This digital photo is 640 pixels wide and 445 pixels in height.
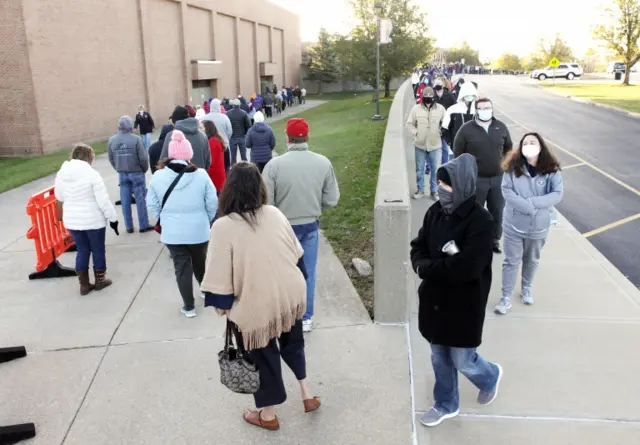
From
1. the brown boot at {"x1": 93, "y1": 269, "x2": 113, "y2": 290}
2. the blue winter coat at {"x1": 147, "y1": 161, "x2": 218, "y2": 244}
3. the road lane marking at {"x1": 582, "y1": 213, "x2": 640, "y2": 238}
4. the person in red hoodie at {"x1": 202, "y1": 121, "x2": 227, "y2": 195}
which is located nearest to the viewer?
the blue winter coat at {"x1": 147, "y1": 161, "x2": 218, "y2": 244}

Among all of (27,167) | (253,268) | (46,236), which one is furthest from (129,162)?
(27,167)

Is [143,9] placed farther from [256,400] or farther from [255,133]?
[256,400]

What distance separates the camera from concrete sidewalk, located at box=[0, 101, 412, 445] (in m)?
4.03

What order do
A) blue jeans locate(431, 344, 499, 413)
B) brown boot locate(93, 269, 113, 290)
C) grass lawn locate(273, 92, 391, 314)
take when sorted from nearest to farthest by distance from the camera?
blue jeans locate(431, 344, 499, 413) < brown boot locate(93, 269, 113, 290) < grass lawn locate(273, 92, 391, 314)

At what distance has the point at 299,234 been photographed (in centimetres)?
505

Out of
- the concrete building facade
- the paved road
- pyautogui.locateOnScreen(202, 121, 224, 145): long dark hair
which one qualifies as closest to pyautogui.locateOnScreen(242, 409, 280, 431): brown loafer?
the paved road

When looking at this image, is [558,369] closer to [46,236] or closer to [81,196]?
[81,196]

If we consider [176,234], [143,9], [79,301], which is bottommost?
[79,301]

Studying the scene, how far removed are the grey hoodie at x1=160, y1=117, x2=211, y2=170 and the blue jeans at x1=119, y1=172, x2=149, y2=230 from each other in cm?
111

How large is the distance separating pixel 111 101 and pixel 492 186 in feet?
67.6

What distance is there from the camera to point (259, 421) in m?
4.04

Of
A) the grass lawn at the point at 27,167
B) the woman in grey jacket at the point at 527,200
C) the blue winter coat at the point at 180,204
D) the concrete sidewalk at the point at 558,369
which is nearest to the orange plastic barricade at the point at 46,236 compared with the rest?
the blue winter coat at the point at 180,204

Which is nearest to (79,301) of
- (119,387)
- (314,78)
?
(119,387)

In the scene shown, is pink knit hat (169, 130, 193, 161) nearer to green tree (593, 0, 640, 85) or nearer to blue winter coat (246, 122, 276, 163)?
blue winter coat (246, 122, 276, 163)
